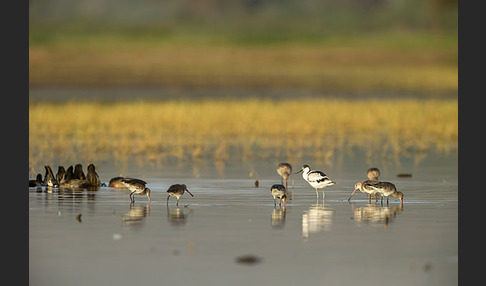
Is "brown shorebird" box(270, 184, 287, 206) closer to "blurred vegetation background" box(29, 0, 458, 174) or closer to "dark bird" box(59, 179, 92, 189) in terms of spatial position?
"dark bird" box(59, 179, 92, 189)

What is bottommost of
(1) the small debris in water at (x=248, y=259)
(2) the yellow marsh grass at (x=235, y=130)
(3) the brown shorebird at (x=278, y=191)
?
(1) the small debris in water at (x=248, y=259)

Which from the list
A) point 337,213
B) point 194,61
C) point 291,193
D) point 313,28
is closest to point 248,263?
point 337,213

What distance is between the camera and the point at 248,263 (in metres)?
11.7

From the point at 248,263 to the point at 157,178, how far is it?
29.6ft

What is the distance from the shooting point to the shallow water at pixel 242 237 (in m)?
11.3

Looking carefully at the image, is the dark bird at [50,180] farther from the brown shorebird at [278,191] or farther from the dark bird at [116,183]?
the brown shorebird at [278,191]

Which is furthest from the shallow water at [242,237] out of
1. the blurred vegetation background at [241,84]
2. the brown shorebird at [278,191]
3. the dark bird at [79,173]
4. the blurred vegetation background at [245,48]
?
the blurred vegetation background at [245,48]

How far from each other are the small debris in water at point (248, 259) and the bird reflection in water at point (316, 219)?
149 cm

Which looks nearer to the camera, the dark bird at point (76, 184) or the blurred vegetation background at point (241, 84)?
the dark bird at point (76, 184)

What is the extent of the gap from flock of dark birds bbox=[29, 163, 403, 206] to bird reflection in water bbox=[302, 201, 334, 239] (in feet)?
1.88

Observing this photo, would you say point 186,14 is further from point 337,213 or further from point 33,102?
point 337,213

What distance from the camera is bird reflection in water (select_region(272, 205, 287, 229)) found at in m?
14.4

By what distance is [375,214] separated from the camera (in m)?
15.5

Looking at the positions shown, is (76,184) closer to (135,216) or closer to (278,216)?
(135,216)
